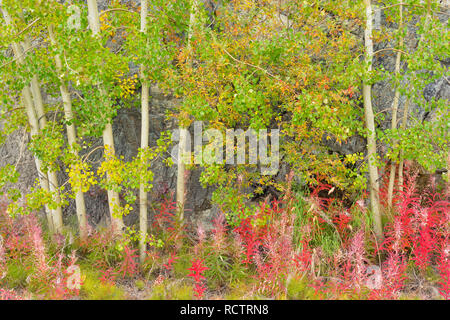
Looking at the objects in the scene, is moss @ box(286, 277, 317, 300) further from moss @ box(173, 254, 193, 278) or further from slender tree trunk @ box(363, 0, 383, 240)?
slender tree trunk @ box(363, 0, 383, 240)

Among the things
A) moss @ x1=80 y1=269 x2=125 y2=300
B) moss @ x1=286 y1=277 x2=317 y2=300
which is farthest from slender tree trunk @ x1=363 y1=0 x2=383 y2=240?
moss @ x1=80 y1=269 x2=125 y2=300

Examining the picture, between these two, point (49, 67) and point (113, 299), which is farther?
point (49, 67)

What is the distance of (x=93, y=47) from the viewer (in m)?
4.41

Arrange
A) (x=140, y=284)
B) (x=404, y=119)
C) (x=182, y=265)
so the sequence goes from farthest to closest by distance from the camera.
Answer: (x=404, y=119) < (x=182, y=265) < (x=140, y=284)

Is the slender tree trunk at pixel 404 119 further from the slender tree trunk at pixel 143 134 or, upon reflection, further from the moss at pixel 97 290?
the moss at pixel 97 290

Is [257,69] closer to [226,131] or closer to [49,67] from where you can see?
[226,131]

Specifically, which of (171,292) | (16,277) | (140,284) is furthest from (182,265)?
(16,277)

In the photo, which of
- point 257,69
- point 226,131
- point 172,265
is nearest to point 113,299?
point 172,265

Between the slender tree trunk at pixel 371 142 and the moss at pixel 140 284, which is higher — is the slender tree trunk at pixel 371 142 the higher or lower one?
the higher one

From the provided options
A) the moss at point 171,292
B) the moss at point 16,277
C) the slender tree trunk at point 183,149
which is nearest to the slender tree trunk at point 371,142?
the slender tree trunk at point 183,149

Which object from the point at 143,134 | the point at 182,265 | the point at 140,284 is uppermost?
the point at 143,134

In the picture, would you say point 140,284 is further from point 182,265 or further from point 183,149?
point 183,149

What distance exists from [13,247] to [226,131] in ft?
10.3
